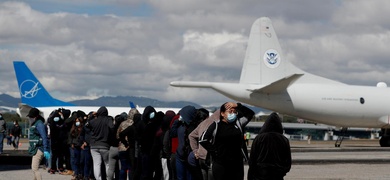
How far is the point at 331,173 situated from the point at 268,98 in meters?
17.3

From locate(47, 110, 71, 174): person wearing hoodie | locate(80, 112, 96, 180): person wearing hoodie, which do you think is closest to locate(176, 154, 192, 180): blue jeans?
locate(80, 112, 96, 180): person wearing hoodie

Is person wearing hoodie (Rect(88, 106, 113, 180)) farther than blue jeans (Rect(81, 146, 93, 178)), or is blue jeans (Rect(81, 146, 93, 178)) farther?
blue jeans (Rect(81, 146, 93, 178))

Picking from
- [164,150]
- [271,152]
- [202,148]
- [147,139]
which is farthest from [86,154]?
[271,152]

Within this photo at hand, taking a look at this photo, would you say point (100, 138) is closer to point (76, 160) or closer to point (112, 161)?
point (112, 161)

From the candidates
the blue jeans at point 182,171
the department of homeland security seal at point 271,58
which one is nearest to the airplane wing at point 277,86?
the department of homeland security seal at point 271,58

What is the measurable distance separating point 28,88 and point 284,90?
771 inches

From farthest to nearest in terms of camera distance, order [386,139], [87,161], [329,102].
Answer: [386,139], [329,102], [87,161]

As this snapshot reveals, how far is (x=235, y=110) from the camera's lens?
10.7 metres

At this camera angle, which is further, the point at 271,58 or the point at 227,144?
the point at 271,58

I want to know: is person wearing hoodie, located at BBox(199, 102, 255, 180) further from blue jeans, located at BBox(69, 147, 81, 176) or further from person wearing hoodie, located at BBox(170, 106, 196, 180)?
blue jeans, located at BBox(69, 147, 81, 176)

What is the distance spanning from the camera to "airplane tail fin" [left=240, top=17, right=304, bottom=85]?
127 ft

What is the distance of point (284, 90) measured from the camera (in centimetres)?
3806

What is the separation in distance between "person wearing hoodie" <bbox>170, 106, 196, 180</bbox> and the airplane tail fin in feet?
84.9

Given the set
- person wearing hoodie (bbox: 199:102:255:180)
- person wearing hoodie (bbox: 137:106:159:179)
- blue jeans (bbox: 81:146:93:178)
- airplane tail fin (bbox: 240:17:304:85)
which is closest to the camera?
person wearing hoodie (bbox: 199:102:255:180)
